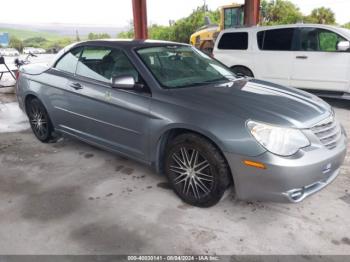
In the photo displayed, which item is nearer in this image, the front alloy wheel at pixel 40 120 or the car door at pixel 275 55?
the front alloy wheel at pixel 40 120

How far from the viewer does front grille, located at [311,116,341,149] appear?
2.63 m

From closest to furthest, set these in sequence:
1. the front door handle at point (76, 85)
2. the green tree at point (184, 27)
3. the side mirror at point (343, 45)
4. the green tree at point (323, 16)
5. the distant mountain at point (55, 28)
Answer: the front door handle at point (76, 85)
the side mirror at point (343, 45)
the distant mountain at point (55, 28)
the green tree at point (323, 16)
the green tree at point (184, 27)

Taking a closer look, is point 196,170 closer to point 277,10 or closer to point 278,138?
point 278,138

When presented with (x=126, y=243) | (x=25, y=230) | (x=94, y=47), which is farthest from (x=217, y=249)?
(x=94, y=47)

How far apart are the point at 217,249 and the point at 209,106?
1.14 meters

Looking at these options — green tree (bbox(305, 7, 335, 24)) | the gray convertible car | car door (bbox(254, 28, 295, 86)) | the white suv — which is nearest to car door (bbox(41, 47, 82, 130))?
the gray convertible car

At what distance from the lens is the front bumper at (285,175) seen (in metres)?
2.39

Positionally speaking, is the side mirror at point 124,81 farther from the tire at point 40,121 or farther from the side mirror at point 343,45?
the side mirror at point 343,45

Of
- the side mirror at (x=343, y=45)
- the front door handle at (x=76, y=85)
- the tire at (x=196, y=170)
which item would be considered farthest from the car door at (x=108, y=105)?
the side mirror at (x=343, y=45)

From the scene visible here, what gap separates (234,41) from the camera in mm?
8023

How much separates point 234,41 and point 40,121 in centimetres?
528

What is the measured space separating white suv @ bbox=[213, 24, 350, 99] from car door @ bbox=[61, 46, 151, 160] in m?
3.87

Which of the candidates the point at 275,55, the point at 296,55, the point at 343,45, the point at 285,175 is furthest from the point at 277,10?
the point at 285,175

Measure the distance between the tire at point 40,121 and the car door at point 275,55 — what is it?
4789 mm
